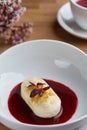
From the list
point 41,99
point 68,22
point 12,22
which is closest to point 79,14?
point 68,22

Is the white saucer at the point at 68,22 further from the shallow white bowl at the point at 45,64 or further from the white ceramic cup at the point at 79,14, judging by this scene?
the shallow white bowl at the point at 45,64

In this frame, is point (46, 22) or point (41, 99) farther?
point (46, 22)

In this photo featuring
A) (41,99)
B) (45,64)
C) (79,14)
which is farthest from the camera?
(79,14)

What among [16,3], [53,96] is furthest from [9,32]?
[53,96]

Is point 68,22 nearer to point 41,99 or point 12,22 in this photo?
point 12,22

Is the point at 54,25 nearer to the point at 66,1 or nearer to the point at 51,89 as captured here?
the point at 66,1

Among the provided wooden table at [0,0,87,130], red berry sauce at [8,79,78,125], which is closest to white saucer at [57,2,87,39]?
wooden table at [0,0,87,130]
